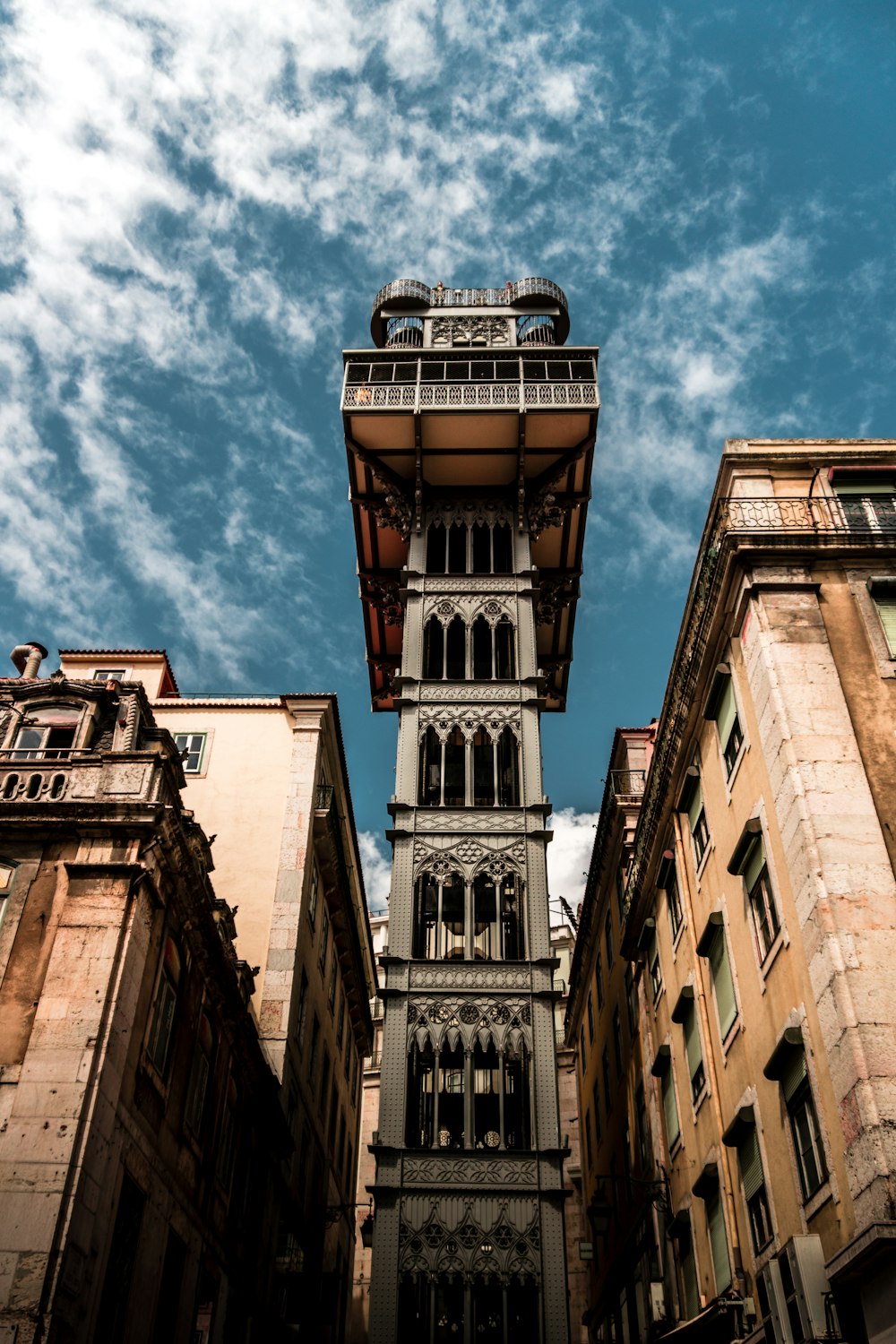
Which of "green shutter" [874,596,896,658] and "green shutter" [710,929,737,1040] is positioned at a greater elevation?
"green shutter" [874,596,896,658]

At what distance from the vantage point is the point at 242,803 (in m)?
31.8

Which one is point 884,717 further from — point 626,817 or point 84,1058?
point 626,817

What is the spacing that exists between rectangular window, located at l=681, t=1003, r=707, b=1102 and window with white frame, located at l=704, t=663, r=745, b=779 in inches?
224

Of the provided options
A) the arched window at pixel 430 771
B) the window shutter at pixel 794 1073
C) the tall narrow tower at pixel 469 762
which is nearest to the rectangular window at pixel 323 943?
the tall narrow tower at pixel 469 762

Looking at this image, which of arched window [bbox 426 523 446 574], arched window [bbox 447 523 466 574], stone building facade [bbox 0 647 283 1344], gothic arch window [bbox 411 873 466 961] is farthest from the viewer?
arched window [bbox 447 523 466 574]

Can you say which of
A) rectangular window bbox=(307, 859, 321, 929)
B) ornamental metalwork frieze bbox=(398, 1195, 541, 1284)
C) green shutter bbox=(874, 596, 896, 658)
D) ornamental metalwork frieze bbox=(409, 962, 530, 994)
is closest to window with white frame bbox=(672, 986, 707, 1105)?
ornamental metalwork frieze bbox=(398, 1195, 541, 1284)

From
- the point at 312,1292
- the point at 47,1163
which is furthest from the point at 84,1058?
the point at 312,1292

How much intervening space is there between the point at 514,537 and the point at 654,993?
59.8ft

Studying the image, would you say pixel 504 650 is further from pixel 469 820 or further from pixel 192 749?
pixel 192 749

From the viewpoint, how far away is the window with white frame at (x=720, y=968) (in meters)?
20.8

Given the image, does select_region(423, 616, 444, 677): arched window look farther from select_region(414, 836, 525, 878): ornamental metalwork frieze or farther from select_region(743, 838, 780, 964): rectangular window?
select_region(743, 838, 780, 964): rectangular window

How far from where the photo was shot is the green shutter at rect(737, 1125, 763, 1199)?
60.9 ft

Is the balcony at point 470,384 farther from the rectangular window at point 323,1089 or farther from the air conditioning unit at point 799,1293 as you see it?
the air conditioning unit at point 799,1293

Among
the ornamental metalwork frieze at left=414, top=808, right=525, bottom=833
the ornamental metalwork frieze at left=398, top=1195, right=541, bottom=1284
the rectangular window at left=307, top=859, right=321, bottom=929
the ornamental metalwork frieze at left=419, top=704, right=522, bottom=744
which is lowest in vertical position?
the ornamental metalwork frieze at left=398, top=1195, right=541, bottom=1284
